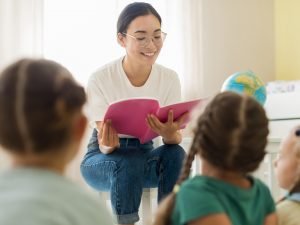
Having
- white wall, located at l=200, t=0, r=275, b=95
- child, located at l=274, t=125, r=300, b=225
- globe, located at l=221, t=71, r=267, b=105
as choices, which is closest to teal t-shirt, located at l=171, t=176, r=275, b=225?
child, located at l=274, t=125, r=300, b=225

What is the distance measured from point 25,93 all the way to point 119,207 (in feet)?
3.17

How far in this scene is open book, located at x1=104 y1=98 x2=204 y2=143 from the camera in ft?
4.96

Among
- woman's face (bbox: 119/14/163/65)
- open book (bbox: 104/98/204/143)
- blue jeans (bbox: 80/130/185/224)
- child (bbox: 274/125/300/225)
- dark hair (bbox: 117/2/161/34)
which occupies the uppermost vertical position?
dark hair (bbox: 117/2/161/34)

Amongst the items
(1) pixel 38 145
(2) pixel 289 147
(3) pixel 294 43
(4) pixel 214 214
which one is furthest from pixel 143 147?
(3) pixel 294 43

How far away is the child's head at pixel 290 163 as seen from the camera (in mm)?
1078

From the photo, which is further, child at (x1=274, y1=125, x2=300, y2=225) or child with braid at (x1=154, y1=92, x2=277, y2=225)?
child at (x1=274, y1=125, x2=300, y2=225)

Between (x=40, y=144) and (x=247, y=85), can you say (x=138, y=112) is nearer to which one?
(x=247, y=85)

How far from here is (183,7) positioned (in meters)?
2.81

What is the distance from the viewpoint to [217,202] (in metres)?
0.87

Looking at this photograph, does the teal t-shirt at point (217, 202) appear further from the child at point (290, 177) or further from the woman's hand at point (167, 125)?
the woman's hand at point (167, 125)

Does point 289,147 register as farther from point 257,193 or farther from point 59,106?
point 59,106

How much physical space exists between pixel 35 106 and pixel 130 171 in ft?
3.10

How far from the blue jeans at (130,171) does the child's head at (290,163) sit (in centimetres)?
64

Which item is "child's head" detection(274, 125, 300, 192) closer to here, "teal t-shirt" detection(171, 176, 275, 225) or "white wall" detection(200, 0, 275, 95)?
"teal t-shirt" detection(171, 176, 275, 225)
